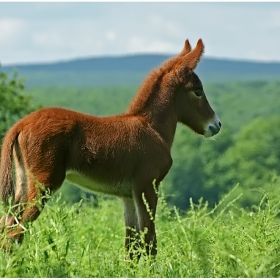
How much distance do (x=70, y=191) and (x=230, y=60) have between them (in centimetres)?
11200

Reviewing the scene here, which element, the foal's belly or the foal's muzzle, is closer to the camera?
the foal's belly

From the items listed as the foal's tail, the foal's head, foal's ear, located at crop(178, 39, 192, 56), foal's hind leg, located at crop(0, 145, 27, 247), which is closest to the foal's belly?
foal's hind leg, located at crop(0, 145, 27, 247)

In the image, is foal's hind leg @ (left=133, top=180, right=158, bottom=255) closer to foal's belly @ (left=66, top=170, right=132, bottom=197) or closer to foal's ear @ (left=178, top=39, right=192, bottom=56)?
foal's belly @ (left=66, top=170, right=132, bottom=197)

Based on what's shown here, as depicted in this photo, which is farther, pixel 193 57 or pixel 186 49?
pixel 186 49

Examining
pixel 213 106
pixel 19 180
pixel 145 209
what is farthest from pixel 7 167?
pixel 213 106

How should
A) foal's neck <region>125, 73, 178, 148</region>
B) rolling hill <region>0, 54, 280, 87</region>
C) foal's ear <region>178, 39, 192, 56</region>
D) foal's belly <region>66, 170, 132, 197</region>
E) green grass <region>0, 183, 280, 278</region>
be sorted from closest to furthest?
green grass <region>0, 183, 280, 278</region>, foal's belly <region>66, 170, 132, 197</region>, foal's neck <region>125, 73, 178, 148</region>, foal's ear <region>178, 39, 192, 56</region>, rolling hill <region>0, 54, 280, 87</region>

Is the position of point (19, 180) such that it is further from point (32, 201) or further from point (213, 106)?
Result: point (213, 106)

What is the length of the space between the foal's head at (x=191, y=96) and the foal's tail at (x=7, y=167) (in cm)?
182

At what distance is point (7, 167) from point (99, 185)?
883 mm

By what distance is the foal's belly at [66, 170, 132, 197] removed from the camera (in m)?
6.22

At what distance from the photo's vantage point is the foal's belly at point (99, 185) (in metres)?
6.22

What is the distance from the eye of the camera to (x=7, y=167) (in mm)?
5914

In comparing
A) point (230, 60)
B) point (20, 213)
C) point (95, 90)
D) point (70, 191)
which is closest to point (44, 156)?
point (20, 213)

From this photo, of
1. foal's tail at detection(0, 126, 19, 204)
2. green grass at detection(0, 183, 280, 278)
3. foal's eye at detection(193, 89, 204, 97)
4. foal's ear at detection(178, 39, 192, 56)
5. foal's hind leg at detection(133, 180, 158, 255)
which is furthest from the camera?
foal's ear at detection(178, 39, 192, 56)
